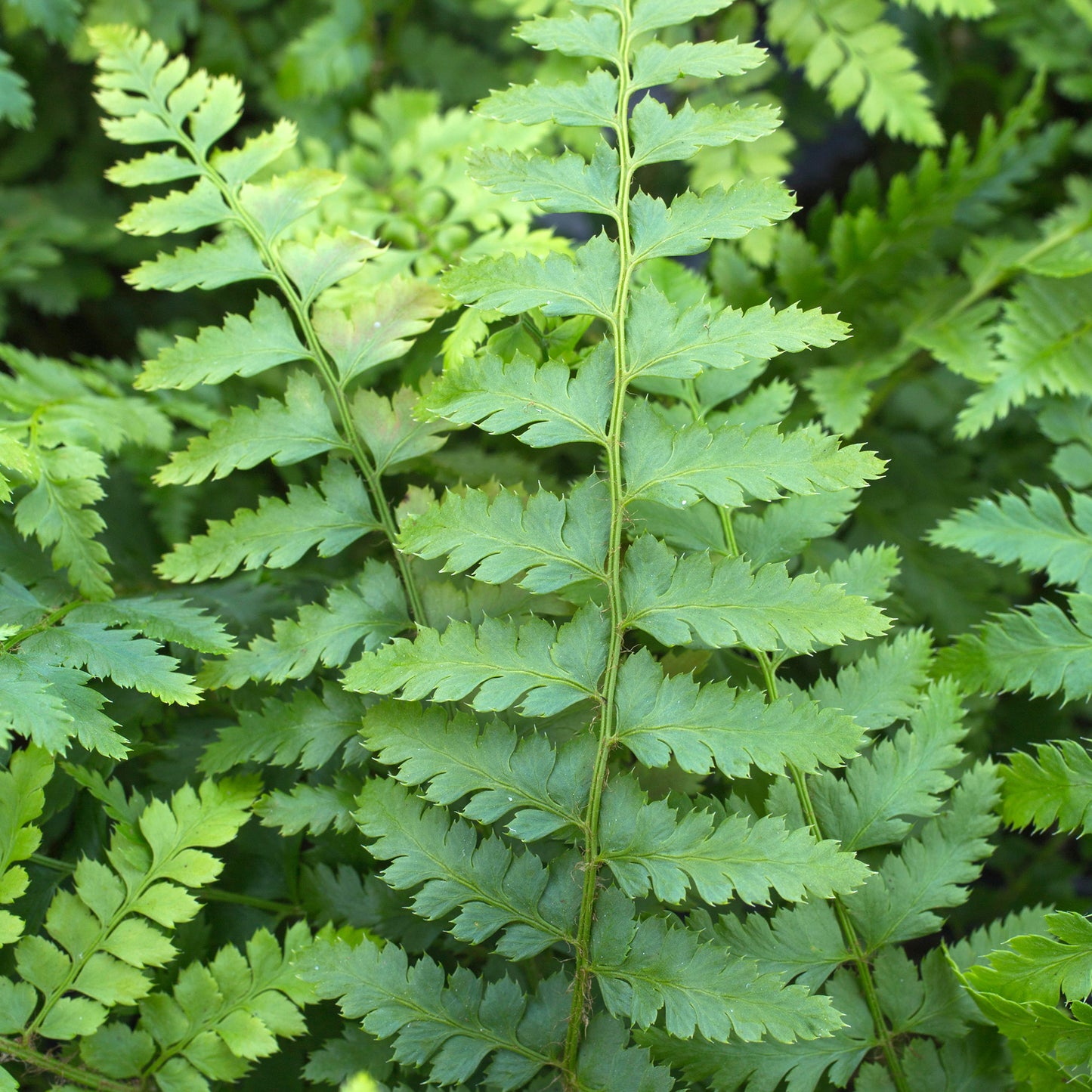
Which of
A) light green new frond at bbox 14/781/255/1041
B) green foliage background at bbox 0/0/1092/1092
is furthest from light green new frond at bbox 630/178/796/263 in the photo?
light green new frond at bbox 14/781/255/1041

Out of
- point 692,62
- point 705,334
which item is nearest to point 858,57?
point 692,62

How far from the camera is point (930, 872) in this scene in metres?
1.26

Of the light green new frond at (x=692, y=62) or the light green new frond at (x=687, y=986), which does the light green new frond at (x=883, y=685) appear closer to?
the light green new frond at (x=687, y=986)

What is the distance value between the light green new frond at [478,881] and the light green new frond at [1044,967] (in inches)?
20.4

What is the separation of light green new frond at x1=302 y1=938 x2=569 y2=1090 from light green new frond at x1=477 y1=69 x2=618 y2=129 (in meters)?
1.08

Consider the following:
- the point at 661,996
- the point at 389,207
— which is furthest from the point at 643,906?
the point at 389,207

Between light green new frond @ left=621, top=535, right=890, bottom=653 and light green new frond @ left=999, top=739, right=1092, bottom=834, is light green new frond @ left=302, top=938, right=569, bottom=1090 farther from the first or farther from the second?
light green new frond @ left=999, top=739, right=1092, bottom=834

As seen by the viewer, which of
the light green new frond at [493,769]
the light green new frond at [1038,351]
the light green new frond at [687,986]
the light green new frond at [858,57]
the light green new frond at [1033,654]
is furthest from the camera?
the light green new frond at [858,57]

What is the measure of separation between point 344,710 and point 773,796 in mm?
601

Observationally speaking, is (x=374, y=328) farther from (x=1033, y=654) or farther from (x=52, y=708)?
(x=1033, y=654)

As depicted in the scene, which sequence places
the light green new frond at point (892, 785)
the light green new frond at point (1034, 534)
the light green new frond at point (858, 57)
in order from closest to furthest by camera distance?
the light green new frond at point (892, 785) → the light green new frond at point (1034, 534) → the light green new frond at point (858, 57)

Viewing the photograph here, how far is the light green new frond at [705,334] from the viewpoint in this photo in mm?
1155

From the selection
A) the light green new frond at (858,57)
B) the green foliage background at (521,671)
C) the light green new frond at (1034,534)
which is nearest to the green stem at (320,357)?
the green foliage background at (521,671)

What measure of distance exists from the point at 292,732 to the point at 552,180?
83cm
